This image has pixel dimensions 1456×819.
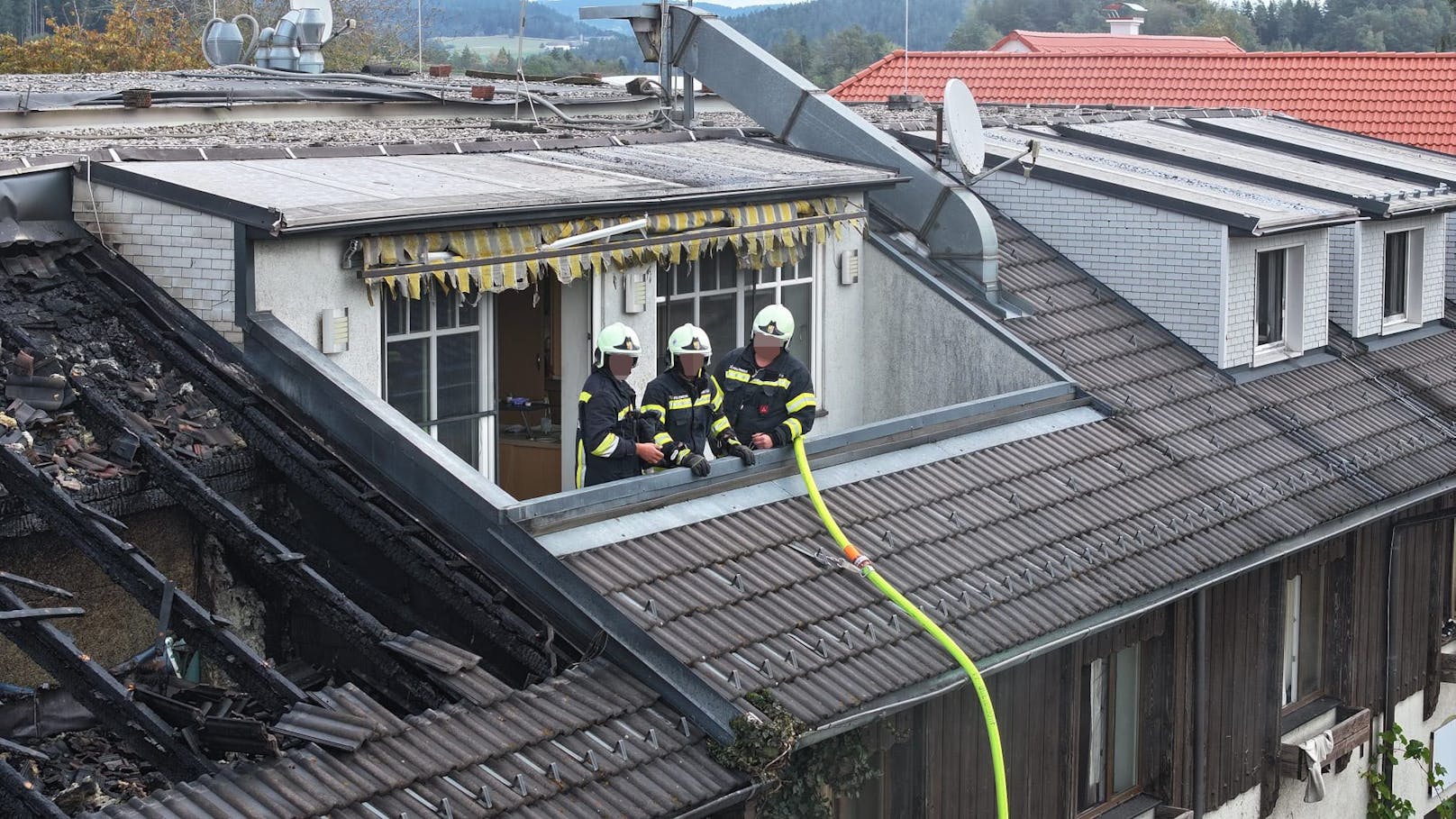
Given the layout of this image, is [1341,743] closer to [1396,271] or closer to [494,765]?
[1396,271]

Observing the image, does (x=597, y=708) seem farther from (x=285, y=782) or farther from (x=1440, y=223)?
(x=1440, y=223)

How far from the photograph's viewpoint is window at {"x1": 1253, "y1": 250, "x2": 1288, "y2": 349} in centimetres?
1550

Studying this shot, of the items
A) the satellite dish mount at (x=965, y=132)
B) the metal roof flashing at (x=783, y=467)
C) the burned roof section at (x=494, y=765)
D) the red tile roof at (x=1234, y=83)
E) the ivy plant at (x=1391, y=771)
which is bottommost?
the ivy plant at (x=1391, y=771)

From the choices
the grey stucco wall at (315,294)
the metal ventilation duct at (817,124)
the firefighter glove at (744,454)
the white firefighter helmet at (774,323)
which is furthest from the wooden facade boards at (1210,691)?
the grey stucco wall at (315,294)

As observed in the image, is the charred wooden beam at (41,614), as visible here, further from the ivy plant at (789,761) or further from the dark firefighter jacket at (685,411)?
the dark firefighter jacket at (685,411)

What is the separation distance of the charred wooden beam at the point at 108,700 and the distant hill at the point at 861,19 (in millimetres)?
133428

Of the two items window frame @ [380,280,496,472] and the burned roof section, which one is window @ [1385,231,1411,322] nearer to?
window frame @ [380,280,496,472]

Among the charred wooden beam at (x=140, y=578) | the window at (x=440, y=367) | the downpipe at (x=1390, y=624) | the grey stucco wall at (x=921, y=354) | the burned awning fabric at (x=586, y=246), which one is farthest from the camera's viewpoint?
the downpipe at (x=1390, y=624)

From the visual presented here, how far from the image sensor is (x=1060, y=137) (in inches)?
711

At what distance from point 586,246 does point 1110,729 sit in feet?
17.5

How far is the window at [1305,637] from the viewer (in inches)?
598

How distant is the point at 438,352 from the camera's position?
10.3m

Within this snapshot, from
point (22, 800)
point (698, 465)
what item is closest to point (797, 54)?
point (698, 465)

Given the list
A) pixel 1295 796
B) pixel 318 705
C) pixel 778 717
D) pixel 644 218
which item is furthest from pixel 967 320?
pixel 318 705
